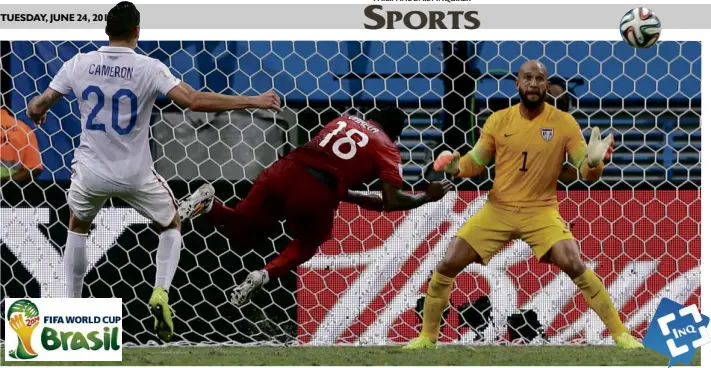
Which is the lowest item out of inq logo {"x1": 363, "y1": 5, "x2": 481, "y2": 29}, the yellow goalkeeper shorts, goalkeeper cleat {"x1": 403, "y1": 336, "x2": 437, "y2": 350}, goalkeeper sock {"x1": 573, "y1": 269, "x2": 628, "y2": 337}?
goalkeeper cleat {"x1": 403, "y1": 336, "x2": 437, "y2": 350}

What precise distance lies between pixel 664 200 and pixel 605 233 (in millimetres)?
414

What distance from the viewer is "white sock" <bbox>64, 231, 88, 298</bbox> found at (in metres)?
7.69

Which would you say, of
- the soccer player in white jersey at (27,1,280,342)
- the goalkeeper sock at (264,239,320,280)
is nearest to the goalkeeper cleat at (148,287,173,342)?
the soccer player in white jersey at (27,1,280,342)

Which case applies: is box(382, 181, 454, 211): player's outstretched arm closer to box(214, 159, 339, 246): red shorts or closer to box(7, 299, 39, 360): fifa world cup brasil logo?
box(214, 159, 339, 246): red shorts

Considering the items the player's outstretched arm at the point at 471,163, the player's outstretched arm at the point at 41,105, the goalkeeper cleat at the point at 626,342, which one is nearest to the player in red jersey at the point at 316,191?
the player's outstretched arm at the point at 471,163

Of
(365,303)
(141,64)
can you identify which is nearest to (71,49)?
(141,64)

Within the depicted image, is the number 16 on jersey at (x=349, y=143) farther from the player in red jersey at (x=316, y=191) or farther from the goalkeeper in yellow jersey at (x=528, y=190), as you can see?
the goalkeeper in yellow jersey at (x=528, y=190)

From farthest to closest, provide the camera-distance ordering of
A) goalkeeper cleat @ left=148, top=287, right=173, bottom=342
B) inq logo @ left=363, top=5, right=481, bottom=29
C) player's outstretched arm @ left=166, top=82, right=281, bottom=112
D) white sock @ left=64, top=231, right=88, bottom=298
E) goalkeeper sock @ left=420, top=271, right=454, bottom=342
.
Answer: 1. inq logo @ left=363, top=5, right=481, bottom=29
2. goalkeeper sock @ left=420, top=271, right=454, bottom=342
3. white sock @ left=64, top=231, right=88, bottom=298
4. goalkeeper cleat @ left=148, top=287, right=173, bottom=342
5. player's outstretched arm @ left=166, top=82, right=281, bottom=112

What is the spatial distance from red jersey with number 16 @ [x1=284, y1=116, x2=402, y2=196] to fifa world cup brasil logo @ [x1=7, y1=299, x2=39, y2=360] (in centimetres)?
169

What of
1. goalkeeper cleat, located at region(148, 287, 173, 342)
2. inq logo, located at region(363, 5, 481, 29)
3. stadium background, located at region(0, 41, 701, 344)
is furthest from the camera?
inq logo, located at region(363, 5, 481, 29)

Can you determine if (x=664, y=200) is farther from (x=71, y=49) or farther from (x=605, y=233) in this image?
(x=71, y=49)

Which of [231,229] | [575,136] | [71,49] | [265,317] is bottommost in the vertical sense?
[265,317]

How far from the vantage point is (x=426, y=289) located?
8.66 meters

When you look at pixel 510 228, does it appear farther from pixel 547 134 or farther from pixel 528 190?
pixel 547 134
